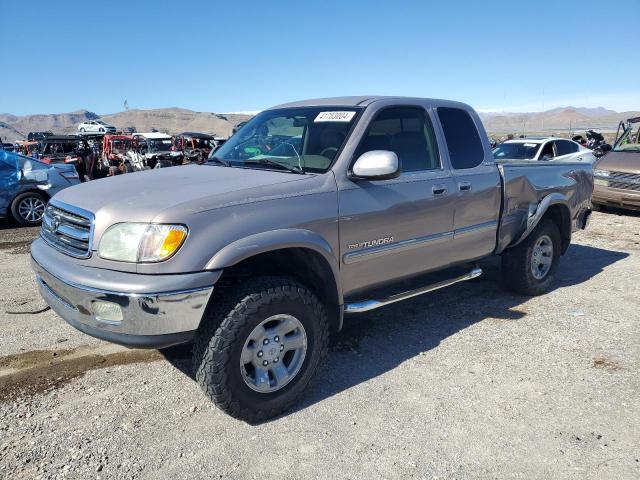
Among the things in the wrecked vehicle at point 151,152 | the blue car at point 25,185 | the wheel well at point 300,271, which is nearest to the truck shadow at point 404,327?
the wheel well at point 300,271

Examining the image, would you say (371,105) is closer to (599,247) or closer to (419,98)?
(419,98)

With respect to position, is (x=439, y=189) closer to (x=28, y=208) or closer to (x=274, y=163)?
(x=274, y=163)

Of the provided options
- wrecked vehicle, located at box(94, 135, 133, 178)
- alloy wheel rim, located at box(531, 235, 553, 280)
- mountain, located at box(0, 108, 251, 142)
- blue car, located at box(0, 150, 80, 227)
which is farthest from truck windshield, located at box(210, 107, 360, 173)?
mountain, located at box(0, 108, 251, 142)

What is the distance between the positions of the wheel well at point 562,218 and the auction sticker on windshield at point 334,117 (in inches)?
113

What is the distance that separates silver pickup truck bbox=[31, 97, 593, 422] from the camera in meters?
2.70

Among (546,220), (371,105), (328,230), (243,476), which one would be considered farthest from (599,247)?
(243,476)

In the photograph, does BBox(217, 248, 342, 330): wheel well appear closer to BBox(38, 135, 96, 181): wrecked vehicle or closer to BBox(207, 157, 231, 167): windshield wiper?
BBox(207, 157, 231, 167): windshield wiper

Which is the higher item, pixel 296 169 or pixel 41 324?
pixel 296 169

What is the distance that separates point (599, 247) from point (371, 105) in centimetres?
591

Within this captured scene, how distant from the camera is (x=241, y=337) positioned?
2.88 m

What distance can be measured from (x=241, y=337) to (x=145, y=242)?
0.76 meters

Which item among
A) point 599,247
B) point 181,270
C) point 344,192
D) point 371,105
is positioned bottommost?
point 599,247

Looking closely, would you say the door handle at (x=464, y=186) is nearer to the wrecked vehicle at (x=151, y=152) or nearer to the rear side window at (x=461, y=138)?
the rear side window at (x=461, y=138)

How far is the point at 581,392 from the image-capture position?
11.3 ft
